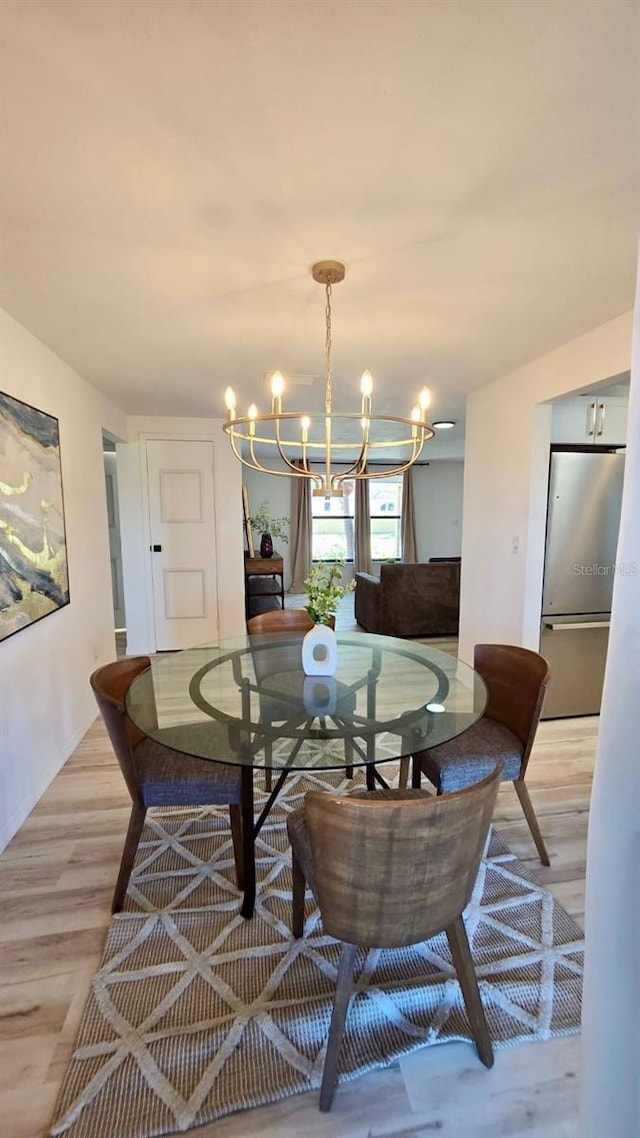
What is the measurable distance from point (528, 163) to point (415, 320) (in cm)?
104

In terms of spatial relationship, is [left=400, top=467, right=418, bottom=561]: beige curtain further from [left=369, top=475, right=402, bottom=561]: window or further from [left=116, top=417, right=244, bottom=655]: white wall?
[left=116, top=417, right=244, bottom=655]: white wall

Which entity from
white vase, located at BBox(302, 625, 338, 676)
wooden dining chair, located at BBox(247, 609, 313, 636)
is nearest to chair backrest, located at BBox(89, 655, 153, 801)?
white vase, located at BBox(302, 625, 338, 676)

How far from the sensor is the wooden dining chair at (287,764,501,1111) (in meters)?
0.99

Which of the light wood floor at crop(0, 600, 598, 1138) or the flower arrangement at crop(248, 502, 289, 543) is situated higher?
the flower arrangement at crop(248, 502, 289, 543)

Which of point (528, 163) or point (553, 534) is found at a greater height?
point (528, 163)

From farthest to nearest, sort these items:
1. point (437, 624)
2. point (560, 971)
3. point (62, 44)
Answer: point (437, 624)
point (560, 971)
point (62, 44)

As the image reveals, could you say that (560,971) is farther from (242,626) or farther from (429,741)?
(242,626)

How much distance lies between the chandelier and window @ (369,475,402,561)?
0.45 meters

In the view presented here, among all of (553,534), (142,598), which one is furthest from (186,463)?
(553,534)

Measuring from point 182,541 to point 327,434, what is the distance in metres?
3.21

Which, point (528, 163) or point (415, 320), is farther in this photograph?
point (415, 320)

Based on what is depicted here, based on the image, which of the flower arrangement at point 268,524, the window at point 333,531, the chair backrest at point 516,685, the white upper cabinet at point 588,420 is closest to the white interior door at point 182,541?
the flower arrangement at point 268,524

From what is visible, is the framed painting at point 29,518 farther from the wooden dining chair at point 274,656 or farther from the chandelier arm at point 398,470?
the chandelier arm at point 398,470

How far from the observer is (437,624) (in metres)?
5.21
